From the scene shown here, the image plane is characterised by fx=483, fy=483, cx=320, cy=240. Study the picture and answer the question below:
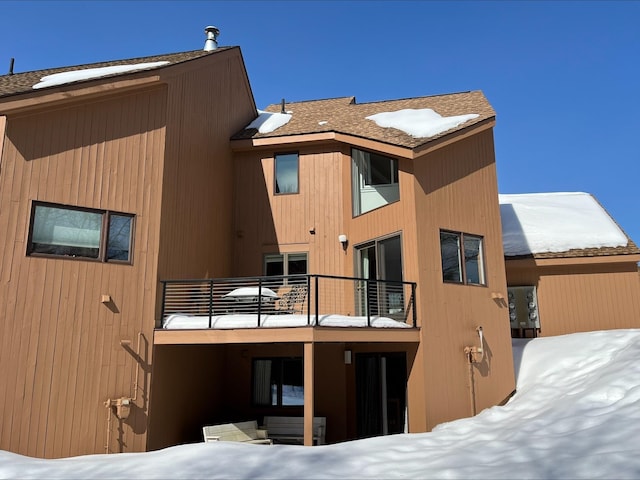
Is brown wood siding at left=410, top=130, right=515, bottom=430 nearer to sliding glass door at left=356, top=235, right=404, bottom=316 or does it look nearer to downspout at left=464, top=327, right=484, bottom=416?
downspout at left=464, top=327, right=484, bottom=416

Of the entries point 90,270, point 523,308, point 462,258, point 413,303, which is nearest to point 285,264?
point 413,303

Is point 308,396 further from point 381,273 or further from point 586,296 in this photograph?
point 586,296

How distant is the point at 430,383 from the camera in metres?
9.83

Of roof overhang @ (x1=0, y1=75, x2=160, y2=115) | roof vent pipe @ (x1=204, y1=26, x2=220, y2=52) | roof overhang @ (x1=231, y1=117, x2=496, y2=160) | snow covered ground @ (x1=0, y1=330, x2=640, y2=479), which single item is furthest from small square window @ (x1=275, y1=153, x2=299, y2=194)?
snow covered ground @ (x1=0, y1=330, x2=640, y2=479)

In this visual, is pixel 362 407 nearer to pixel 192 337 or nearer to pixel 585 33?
pixel 192 337

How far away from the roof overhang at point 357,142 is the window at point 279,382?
558 centimetres

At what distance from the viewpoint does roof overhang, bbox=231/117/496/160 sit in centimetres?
1055

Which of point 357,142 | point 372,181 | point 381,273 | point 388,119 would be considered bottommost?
point 381,273

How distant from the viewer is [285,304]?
37.8 ft

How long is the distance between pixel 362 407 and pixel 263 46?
11.3 meters

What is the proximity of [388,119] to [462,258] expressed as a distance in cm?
448

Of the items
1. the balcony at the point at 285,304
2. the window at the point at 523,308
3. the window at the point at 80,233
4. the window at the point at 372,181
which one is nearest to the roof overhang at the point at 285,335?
the balcony at the point at 285,304

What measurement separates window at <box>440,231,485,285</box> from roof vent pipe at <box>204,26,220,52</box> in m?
9.94

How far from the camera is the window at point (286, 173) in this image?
44.3ft
